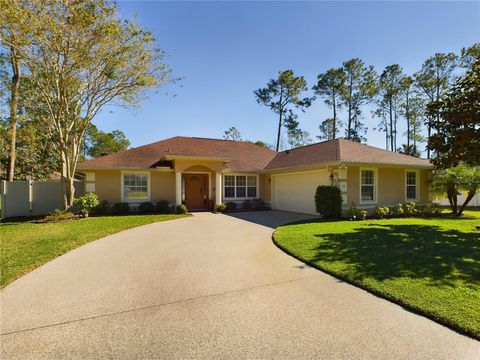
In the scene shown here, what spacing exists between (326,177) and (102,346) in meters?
12.6

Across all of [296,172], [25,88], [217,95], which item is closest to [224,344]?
[296,172]

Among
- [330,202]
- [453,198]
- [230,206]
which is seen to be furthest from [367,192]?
[230,206]

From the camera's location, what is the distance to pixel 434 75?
2942cm

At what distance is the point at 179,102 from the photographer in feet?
53.9

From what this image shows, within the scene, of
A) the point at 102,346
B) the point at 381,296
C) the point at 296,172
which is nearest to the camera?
the point at 102,346

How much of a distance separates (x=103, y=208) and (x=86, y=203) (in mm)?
1427

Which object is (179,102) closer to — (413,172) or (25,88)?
(25,88)

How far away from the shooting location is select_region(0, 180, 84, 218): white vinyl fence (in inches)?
554

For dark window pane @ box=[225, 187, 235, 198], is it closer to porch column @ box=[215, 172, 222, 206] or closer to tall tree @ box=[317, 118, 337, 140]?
porch column @ box=[215, 172, 222, 206]

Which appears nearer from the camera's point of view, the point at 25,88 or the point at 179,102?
the point at 25,88

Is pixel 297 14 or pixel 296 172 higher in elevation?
pixel 297 14

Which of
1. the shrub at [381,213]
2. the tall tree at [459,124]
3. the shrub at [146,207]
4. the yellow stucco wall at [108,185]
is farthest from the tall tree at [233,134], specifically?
the tall tree at [459,124]

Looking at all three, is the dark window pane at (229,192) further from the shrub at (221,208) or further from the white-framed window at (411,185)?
the white-framed window at (411,185)

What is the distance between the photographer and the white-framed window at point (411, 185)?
1554 cm
